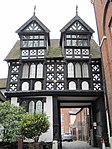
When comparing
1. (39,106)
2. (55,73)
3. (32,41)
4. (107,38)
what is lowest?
(39,106)

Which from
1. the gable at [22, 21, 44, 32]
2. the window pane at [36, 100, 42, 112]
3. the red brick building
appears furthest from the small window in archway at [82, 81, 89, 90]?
the gable at [22, 21, 44, 32]

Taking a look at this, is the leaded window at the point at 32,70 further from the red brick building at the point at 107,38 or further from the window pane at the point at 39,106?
the red brick building at the point at 107,38

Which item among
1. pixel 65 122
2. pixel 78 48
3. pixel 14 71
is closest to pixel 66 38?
pixel 78 48

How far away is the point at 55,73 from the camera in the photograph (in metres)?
19.3

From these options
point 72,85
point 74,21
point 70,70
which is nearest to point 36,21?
point 74,21

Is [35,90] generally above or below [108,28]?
below

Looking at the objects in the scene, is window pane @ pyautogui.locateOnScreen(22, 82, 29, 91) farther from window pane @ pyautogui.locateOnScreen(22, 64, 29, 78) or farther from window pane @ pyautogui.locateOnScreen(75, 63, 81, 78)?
window pane @ pyautogui.locateOnScreen(75, 63, 81, 78)

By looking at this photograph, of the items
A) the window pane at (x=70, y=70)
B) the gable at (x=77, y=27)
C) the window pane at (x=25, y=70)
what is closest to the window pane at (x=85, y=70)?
the window pane at (x=70, y=70)

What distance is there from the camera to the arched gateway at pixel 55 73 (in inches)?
726

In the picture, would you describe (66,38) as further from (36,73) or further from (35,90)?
(35,90)

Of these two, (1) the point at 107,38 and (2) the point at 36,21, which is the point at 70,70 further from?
(2) the point at 36,21

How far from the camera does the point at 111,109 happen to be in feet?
48.3

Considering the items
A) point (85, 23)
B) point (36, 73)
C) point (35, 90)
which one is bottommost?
point (35, 90)

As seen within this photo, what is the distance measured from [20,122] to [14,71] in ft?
19.4
